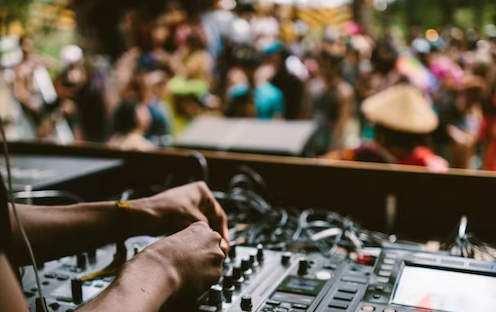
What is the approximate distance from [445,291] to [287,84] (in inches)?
154

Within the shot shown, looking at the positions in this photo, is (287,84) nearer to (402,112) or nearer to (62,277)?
(402,112)

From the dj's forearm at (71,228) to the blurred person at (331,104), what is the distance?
3.55m

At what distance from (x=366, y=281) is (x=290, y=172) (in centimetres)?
65

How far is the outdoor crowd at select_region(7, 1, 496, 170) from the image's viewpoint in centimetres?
285

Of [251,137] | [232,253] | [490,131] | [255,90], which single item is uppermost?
[232,253]

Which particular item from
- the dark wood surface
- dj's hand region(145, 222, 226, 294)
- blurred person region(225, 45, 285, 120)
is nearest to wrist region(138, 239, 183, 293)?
dj's hand region(145, 222, 226, 294)

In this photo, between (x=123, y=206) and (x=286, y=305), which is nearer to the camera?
(x=286, y=305)

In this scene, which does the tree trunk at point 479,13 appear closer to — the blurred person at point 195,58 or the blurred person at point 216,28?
the blurred person at point 216,28

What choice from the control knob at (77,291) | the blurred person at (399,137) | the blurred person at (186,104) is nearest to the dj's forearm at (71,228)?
the control knob at (77,291)

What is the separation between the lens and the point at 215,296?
0.72 metres

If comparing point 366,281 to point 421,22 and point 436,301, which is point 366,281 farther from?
point 421,22

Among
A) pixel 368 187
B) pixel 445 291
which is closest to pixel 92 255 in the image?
pixel 445 291

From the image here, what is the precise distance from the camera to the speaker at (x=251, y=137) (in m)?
1.99

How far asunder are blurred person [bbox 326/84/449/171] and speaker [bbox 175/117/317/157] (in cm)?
27
